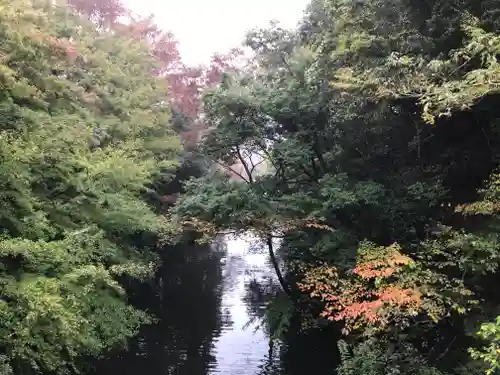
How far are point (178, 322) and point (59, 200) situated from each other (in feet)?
25.4

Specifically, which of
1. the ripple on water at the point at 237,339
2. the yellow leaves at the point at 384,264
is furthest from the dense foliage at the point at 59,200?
the yellow leaves at the point at 384,264

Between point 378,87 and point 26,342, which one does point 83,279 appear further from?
point 378,87

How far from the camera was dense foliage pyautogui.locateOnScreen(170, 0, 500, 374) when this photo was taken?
8.12 m

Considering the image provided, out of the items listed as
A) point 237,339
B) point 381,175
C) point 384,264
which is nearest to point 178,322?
point 237,339

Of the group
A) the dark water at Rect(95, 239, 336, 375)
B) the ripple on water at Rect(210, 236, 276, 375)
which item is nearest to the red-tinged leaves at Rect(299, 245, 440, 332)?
the dark water at Rect(95, 239, 336, 375)

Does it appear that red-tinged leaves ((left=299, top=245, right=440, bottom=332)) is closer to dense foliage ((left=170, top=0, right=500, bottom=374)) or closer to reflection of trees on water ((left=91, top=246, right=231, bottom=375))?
dense foliage ((left=170, top=0, right=500, bottom=374))

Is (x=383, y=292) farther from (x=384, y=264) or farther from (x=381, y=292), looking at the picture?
(x=384, y=264)

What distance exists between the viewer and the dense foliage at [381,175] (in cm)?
812

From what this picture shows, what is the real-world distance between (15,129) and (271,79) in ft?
31.9

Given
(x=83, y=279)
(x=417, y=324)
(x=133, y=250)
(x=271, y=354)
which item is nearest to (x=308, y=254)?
(x=271, y=354)

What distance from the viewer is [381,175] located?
41.1ft

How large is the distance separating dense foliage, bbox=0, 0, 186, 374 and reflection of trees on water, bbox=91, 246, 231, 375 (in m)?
1.63

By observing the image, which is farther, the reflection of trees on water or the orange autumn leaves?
the reflection of trees on water

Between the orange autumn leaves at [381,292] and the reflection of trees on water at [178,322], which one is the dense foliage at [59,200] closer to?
the reflection of trees on water at [178,322]
